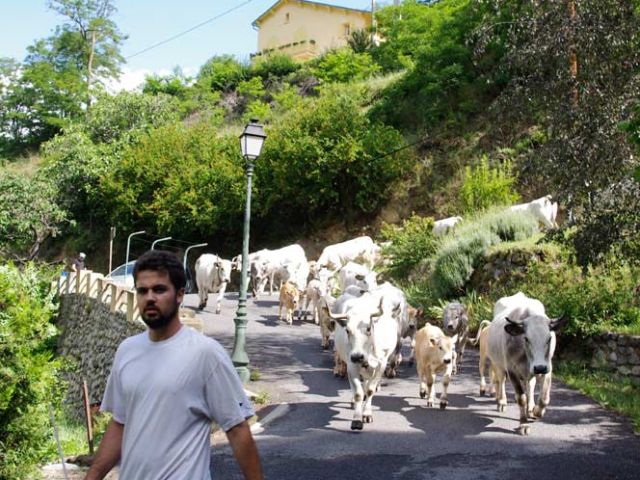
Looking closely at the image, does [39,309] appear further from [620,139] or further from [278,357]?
[620,139]

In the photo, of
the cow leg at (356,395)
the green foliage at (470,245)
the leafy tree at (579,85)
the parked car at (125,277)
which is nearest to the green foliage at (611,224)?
the leafy tree at (579,85)

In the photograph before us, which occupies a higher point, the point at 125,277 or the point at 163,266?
the point at 163,266

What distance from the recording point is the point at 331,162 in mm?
32438

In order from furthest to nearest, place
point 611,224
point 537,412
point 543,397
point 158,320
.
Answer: point 611,224 → point 537,412 → point 543,397 → point 158,320

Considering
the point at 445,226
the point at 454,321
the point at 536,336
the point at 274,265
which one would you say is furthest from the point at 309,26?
the point at 536,336

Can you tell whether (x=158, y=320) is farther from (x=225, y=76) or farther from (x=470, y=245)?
(x=225, y=76)

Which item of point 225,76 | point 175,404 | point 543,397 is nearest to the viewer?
point 175,404

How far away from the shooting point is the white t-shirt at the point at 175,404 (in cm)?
345

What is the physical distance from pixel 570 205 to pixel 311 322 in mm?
10116

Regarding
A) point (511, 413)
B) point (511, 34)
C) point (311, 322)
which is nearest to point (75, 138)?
point (311, 322)

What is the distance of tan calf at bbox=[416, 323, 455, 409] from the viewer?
1048 centimetres

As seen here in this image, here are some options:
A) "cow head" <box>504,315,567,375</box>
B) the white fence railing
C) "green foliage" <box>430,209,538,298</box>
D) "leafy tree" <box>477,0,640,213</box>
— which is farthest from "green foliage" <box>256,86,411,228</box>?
"cow head" <box>504,315,567,375</box>

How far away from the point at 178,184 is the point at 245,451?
34882mm

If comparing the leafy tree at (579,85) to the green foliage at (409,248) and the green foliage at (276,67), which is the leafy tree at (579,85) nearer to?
the green foliage at (409,248)
